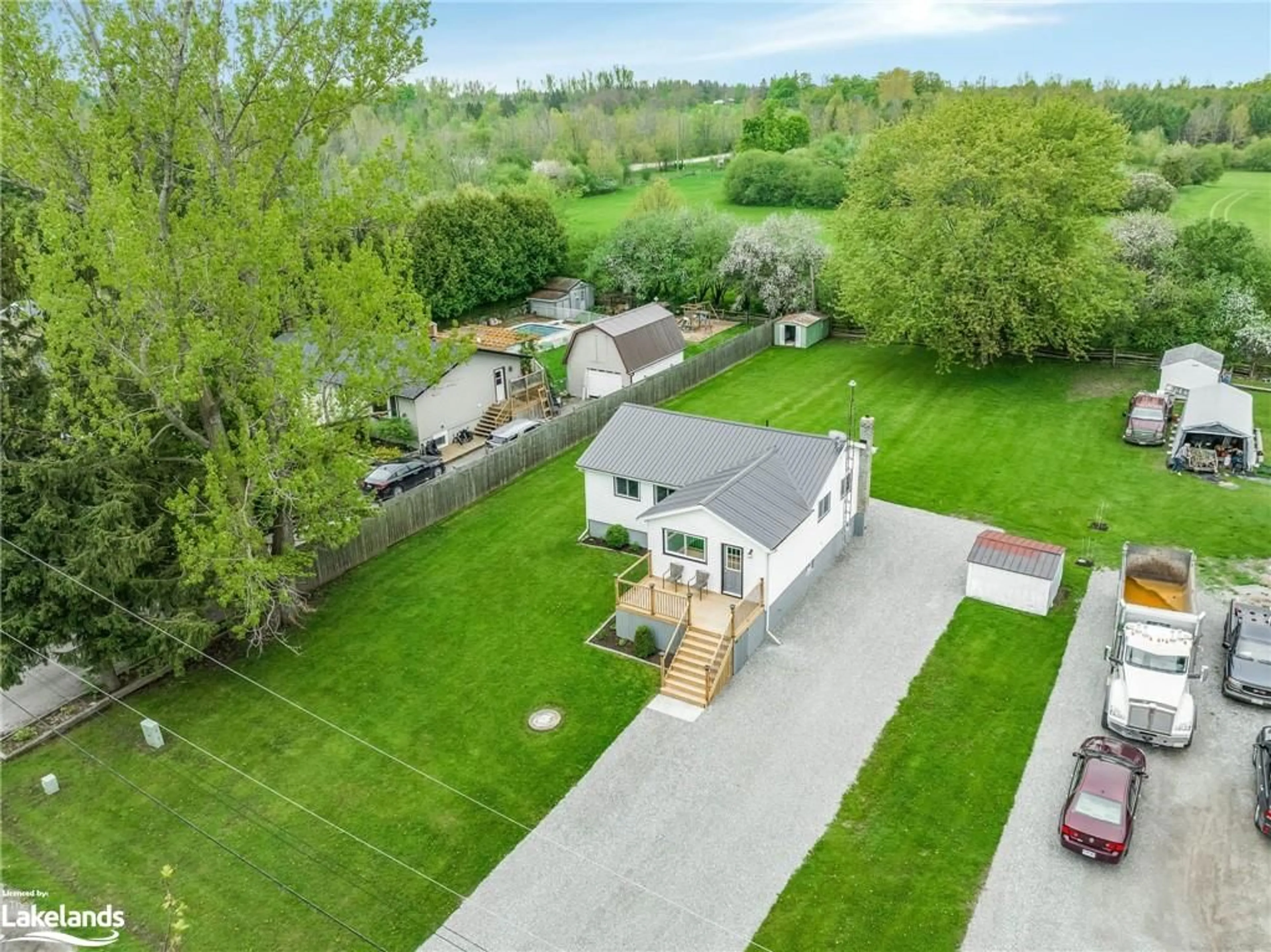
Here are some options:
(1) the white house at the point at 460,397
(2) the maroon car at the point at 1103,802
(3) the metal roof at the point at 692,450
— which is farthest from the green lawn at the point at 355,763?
(1) the white house at the point at 460,397

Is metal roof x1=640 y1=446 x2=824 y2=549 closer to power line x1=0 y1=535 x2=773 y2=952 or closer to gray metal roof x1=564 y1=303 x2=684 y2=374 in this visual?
power line x1=0 y1=535 x2=773 y2=952

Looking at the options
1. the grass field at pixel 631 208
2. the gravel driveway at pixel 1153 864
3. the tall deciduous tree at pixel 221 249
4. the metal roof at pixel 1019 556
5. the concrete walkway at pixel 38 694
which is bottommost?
the gravel driveway at pixel 1153 864

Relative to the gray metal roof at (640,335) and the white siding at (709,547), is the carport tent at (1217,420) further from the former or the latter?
the gray metal roof at (640,335)

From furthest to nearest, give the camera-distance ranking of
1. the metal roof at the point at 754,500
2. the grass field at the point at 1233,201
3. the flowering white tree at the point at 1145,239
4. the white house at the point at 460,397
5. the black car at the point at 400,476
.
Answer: the grass field at the point at 1233,201, the flowering white tree at the point at 1145,239, the white house at the point at 460,397, the black car at the point at 400,476, the metal roof at the point at 754,500

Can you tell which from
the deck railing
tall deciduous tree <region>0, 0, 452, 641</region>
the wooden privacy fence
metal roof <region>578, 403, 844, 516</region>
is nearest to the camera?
tall deciduous tree <region>0, 0, 452, 641</region>

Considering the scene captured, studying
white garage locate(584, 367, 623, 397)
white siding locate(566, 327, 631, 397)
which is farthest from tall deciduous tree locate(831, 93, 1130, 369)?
white garage locate(584, 367, 623, 397)

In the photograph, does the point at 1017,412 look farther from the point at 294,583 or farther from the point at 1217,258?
the point at 294,583
